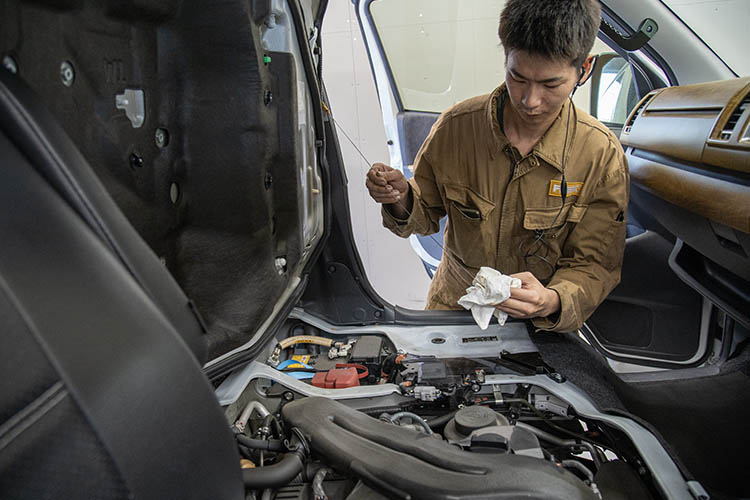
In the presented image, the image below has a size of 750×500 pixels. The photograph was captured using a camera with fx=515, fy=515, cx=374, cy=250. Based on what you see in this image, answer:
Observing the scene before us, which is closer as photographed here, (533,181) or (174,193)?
(174,193)

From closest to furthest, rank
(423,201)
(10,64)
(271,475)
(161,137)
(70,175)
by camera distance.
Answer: (70,175) → (10,64) → (271,475) → (161,137) → (423,201)

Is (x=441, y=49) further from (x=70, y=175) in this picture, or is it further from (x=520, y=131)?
(x=70, y=175)

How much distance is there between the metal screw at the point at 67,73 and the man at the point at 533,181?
1.06 metres

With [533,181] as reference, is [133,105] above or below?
above

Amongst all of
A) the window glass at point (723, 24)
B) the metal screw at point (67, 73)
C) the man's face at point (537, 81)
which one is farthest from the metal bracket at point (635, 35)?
the metal screw at point (67, 73)

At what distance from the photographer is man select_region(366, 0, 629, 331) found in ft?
5.15

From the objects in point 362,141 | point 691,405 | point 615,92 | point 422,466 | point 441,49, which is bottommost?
point 691,405

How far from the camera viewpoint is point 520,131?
1949 millimetres

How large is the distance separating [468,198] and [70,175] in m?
1.60

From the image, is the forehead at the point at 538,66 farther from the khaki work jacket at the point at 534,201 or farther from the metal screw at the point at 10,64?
the metal screw at the point at 10,64

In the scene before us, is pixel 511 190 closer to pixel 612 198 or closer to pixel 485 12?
pixel 612 198

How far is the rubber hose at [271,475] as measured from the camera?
1.14m

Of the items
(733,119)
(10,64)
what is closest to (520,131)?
(733,119)

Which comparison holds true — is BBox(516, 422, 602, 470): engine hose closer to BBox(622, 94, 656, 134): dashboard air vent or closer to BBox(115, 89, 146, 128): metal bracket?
BBox(115, 89, 146, 128): metal bracket
